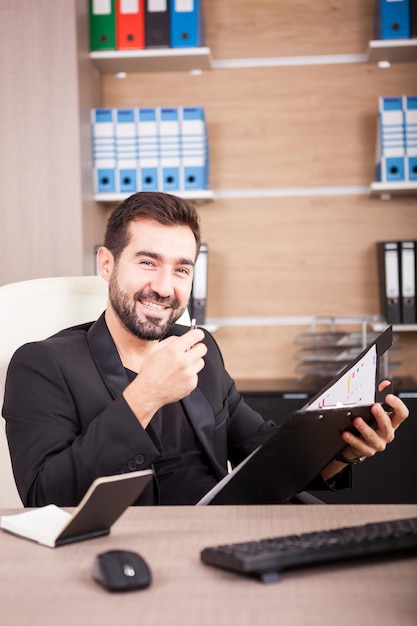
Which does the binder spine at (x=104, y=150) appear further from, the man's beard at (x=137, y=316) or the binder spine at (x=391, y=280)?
the man's beard at (x=137, y=316)

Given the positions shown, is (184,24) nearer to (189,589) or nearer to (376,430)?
(376,430)

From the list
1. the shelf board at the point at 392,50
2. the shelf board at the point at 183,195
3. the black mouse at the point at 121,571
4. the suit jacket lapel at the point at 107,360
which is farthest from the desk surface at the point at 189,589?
the shelf board at the point at 392,50

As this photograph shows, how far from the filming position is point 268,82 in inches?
142

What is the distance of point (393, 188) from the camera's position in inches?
132

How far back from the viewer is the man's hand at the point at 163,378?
1.41 meters

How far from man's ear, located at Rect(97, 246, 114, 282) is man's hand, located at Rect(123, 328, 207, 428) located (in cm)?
46

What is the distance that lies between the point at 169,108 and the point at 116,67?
0.41 meters

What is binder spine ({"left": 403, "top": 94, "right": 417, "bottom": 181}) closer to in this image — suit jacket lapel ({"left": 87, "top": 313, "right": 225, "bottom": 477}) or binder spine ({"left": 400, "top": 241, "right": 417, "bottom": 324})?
binder spine ({"left": 400, "top": 241, "right": 417, "bottom": 324})

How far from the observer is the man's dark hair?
178cm

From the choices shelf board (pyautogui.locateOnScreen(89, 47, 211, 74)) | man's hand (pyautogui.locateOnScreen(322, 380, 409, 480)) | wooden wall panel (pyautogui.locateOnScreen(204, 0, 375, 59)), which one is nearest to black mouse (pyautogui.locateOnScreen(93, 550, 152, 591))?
man's hand (pyautogui.locateOnScreen(322, 380, 409, 480))

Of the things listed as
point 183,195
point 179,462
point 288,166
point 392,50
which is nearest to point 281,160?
point 288,166

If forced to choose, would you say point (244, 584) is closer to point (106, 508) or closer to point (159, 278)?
point (106, 508)

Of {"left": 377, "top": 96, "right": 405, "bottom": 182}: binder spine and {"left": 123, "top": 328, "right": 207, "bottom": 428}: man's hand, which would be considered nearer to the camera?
{"left": 123, "top": 328, "right": 207, "bottom": 428}: man's hand

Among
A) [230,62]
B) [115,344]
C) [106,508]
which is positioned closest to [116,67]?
[230,62]
